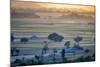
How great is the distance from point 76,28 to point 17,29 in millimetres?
824

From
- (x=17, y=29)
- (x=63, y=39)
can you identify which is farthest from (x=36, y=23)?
(x=63, y=39)

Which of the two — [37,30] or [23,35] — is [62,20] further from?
[23,35]

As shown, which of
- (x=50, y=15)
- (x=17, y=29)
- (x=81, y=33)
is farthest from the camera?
(x=81, y=33)

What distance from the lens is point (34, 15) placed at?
7.85ft

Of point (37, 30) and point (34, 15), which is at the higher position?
point (34, 15)

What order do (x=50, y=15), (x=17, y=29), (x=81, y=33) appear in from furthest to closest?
1. (x=81, y=33)
2. (x=50, y=15)
3. (x=17, y=29)

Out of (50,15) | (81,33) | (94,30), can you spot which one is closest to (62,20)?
(50,15)

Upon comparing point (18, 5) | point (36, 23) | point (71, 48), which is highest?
point (18, 5)

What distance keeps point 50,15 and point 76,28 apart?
420 mm

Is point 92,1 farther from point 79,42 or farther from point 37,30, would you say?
point 37,30

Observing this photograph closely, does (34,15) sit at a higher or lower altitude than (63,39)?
higher

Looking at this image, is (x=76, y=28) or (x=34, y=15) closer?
(x=34, y=15)

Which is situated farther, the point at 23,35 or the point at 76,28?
the point at 76,28

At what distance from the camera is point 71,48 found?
2564 millimetres
